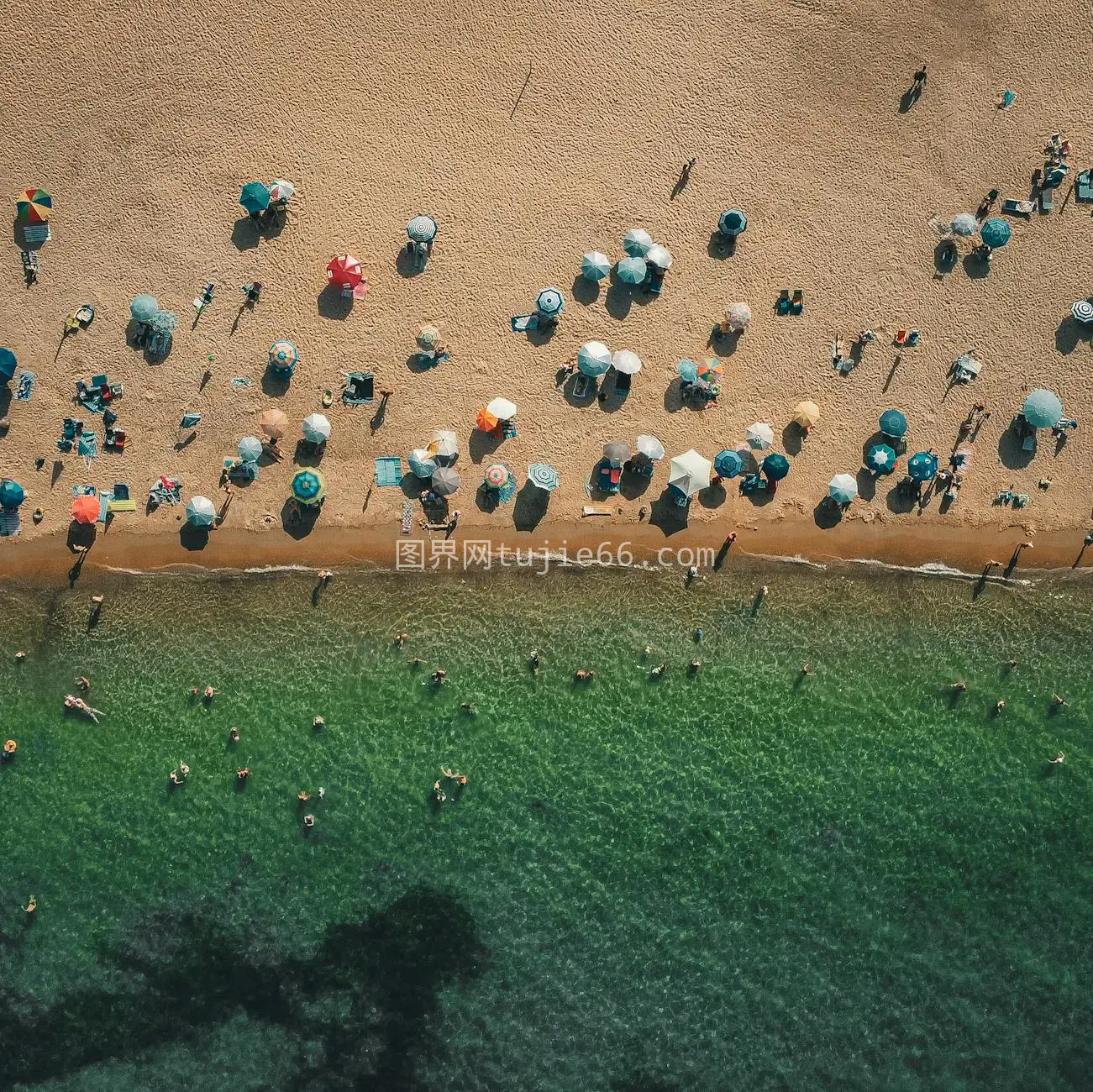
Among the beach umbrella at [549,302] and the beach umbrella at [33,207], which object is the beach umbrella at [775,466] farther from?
the beach umbrella at [33,207]

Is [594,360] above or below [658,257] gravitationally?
below

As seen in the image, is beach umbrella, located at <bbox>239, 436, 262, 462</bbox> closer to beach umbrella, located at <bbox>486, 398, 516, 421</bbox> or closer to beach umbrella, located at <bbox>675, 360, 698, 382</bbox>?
beach umbrella, located at <bbox>486, 398, 516, 421</bbox>

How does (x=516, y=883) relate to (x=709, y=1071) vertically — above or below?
above

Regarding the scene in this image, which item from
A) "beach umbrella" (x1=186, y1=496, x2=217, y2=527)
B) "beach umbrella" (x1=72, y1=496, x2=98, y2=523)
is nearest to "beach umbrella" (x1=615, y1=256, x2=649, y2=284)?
"beach umbrella" (x1=186, y1=496, x2=217, y2=527)

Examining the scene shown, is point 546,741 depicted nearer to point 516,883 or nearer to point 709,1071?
point 516,883

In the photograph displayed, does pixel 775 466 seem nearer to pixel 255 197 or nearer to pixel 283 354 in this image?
pixel 283 354

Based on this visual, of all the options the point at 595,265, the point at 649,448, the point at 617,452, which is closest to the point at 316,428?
the point at 617,452

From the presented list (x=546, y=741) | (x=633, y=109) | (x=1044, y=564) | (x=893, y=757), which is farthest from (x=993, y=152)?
(x=546, y=741)
